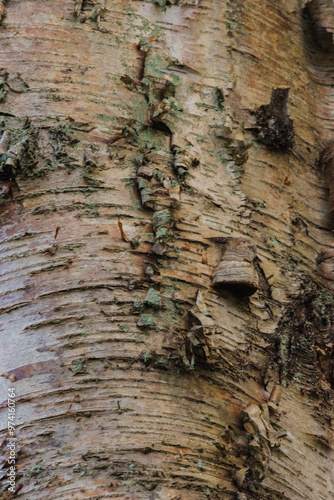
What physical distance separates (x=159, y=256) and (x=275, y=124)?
2.51ft

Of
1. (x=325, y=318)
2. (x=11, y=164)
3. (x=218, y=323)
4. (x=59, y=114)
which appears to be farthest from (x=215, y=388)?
(x=59, y=114)

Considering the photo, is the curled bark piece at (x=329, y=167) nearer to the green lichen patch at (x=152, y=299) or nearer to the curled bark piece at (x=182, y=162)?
the curled bark piece at (x=182, y=162)

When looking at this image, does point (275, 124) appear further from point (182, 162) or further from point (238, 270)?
point (238, 270)

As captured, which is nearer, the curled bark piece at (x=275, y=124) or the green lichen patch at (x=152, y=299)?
the green lichen patch at (x=152, y=299)

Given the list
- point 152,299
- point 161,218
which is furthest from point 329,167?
point 152,299

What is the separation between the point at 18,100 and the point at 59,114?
0.49 feet

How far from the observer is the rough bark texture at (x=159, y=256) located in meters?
1.22

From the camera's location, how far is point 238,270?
1.45m

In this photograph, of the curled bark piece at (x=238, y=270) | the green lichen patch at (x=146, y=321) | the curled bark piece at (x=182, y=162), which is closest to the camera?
the green lichen patch at (x=146, y=321)

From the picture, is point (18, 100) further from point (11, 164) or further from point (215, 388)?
point (215, 388)

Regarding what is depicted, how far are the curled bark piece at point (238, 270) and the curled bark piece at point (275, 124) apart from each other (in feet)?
1.73

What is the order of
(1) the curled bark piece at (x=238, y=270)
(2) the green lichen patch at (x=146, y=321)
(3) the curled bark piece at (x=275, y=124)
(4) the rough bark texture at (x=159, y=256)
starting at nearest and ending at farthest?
(4) the rough bark texture at (x=159, y=256), (2) the green lichen patch at (x=146, y=321), (1) the curled bark piece at (x=238, y=270), (3) the curled bark piece at (x=275, y=124)

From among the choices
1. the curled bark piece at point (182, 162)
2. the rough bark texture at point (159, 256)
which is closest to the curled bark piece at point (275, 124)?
the rough bark texture at point (159, 256)

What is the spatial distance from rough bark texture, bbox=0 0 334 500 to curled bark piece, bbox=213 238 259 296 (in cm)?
4
